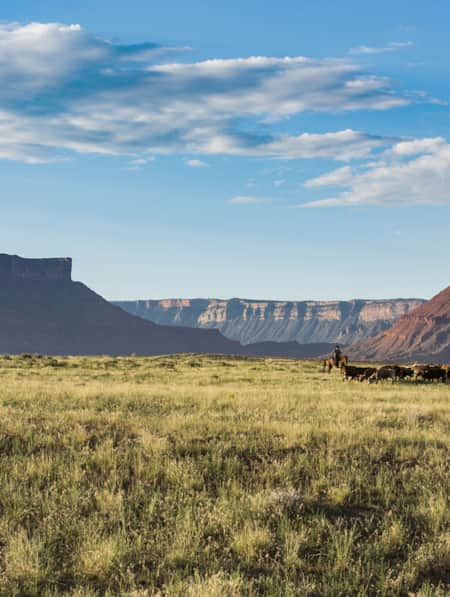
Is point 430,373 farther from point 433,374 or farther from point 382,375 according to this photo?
point 382,375

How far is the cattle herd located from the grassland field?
15.7 m

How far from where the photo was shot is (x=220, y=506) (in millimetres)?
7914

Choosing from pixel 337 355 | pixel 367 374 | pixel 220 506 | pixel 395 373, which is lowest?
pixel 220 506

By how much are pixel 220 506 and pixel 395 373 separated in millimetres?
23404

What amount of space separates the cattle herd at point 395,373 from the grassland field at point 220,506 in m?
15.7

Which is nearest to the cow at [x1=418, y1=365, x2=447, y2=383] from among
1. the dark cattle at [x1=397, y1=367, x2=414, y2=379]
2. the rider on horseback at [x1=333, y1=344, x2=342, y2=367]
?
the dark cattle at [x1=397, y1=367, x2=414, y2=379]

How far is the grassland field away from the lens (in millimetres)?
6297

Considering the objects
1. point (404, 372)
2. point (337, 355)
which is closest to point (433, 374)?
point (404, 372)

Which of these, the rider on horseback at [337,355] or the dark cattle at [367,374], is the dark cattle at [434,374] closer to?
the dark cattle at [367,374]

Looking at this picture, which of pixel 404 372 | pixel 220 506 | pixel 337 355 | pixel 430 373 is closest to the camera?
pixel 220 506

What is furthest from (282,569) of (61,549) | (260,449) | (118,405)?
(118,405)

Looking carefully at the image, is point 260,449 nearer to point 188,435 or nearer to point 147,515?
point 188,435

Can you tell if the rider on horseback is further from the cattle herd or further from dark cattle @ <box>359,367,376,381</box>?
dark cattle @ <box>359,367,376,381</box>

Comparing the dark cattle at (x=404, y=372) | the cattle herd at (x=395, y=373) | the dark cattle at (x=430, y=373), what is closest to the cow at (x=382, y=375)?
the cattle herd at (x=395, y=373)
